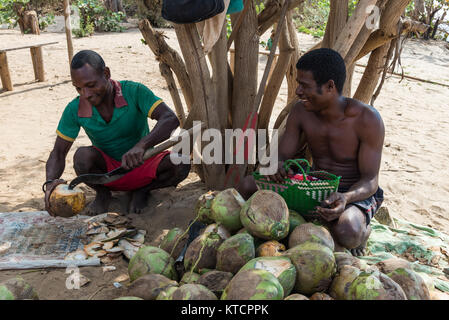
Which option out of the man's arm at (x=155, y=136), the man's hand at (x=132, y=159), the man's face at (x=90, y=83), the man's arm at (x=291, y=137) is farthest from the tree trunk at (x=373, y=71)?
the man's face at (x=90, y=83)

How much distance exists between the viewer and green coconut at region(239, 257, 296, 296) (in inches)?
70.1

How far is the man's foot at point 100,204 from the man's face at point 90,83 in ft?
2.47

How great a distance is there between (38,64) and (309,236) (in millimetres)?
7558

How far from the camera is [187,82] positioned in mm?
3703

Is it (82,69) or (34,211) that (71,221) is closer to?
(34,211)

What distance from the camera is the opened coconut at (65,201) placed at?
8.91 ft

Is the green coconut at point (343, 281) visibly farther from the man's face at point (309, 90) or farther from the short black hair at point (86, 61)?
the short black hair at point (86, 61)

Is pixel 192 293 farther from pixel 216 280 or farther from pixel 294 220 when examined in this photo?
pixel 294 220

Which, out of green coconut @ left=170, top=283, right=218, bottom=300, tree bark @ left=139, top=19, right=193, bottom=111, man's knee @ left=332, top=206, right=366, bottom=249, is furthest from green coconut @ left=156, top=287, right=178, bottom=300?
tree bark @ left=139, top=19, right=193, bottom=111

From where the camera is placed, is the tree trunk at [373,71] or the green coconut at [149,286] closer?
the green coconut at [149,286]

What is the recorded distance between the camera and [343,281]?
1.84m

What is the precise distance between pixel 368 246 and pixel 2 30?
49.2ft

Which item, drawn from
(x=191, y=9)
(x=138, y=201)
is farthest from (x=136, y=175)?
(x=191, y=9)
